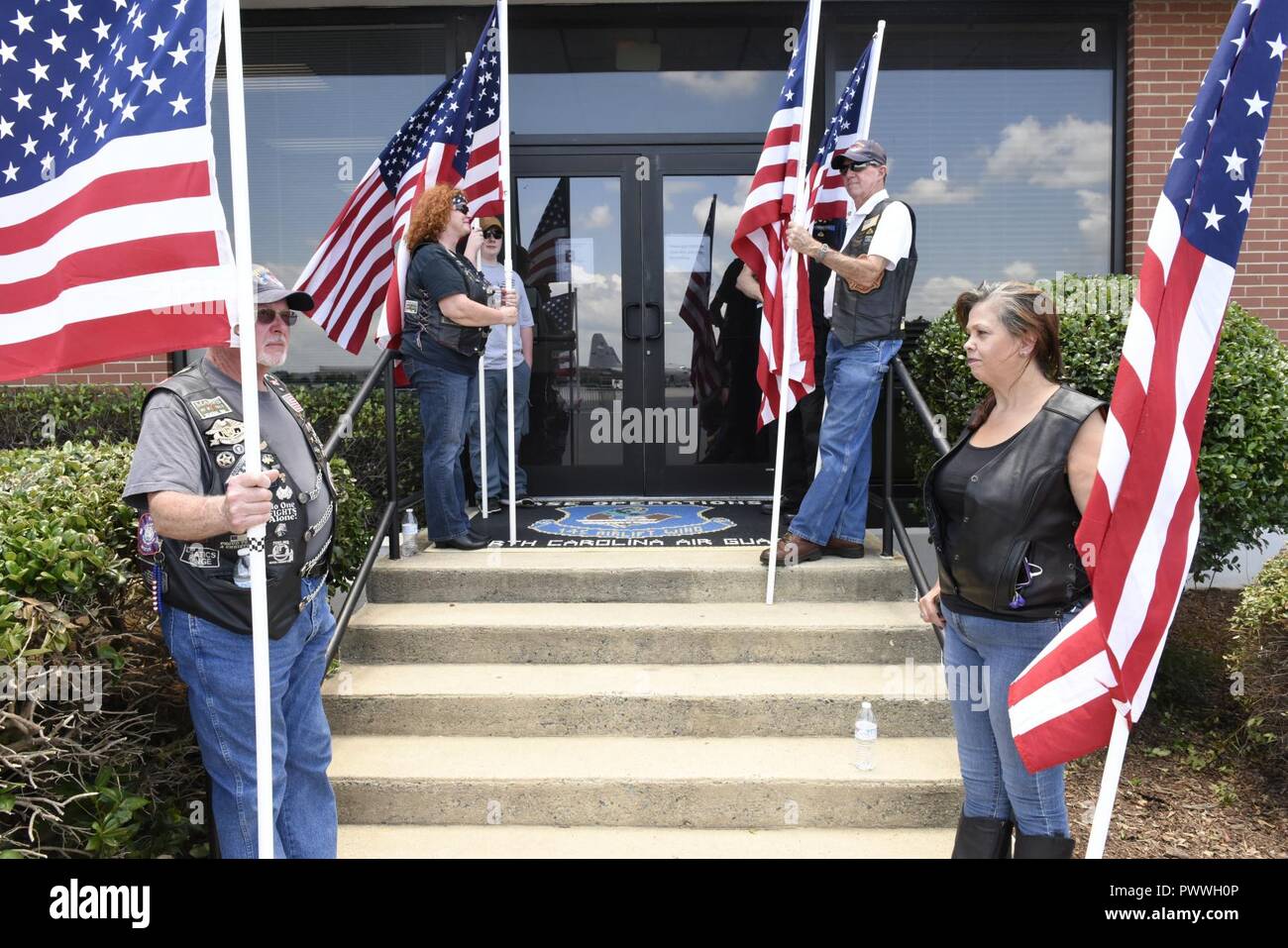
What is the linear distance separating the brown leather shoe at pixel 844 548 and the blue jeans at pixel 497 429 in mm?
2420

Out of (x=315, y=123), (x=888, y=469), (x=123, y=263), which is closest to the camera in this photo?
(x=123, y=263)

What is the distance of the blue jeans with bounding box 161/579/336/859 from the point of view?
2.78 m

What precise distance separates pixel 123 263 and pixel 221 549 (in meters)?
0.79

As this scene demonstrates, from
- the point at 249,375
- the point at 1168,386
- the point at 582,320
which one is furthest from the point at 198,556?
the point at 582,320

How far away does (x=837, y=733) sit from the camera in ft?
14.4

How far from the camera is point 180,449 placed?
2645mm

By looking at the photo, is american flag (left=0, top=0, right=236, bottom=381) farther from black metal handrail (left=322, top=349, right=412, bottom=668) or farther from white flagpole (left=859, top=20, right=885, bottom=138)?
white flagpole (left=859, top=20, right=885, bottom=138)

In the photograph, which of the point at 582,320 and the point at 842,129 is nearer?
the point at 842,129

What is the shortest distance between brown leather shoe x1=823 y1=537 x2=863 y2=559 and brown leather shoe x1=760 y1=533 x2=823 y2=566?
0.11 metres

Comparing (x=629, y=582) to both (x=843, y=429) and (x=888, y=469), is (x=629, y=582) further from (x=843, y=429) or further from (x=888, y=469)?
(x=888, y=469)

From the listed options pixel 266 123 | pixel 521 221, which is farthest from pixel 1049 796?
pixel 266 123

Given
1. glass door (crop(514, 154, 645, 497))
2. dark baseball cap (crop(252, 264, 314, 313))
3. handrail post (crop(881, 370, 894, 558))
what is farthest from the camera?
glass door (crop(514, 154, 645, 497))

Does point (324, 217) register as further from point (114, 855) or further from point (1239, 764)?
point (1239, 764)

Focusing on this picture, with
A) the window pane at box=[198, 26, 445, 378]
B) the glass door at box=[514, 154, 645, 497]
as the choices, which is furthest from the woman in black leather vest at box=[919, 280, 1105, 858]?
the window pane at box=[198, 26, 445, 378]
